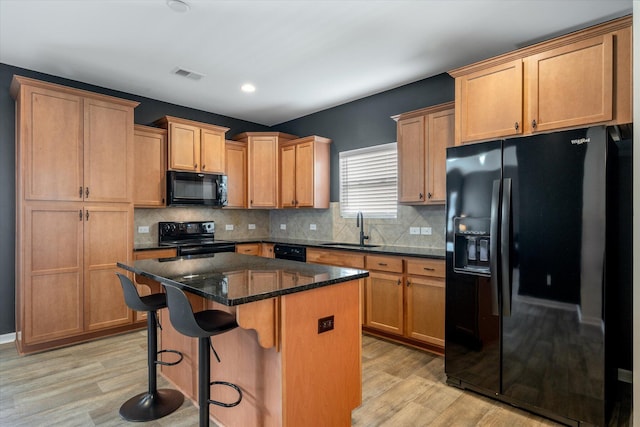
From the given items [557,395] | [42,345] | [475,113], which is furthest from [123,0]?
[557,395]

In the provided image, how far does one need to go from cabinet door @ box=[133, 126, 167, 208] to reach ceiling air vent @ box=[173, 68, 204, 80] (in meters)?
0.85

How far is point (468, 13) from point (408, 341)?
284 centimetres

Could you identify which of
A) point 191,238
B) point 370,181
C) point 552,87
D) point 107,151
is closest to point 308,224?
point 370,181

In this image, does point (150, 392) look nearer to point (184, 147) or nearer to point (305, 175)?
point (184, 147)

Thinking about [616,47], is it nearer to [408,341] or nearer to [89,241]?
[408,341]

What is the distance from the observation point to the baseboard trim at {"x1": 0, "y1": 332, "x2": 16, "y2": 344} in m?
3.45

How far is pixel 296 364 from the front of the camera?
1.76 metres

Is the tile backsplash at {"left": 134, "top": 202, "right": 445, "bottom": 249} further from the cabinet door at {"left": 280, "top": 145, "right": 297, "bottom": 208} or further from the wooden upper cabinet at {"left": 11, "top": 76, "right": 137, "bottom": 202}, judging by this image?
the wooden upper cabinet at {"left": 11, "top": 76, "right": 137, "bottom": 202}

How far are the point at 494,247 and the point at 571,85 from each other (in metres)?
1.21

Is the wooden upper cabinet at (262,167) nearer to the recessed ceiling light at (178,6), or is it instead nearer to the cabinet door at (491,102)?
the recessed ceiling light at (178,6)

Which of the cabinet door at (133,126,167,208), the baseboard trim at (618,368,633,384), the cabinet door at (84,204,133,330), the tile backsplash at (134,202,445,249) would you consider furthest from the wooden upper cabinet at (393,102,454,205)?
the cabinet door at (84,204,133,330)

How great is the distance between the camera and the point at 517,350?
224 cm

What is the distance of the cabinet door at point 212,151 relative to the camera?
4.56 meters

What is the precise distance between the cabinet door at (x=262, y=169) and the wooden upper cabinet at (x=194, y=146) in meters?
0.47
